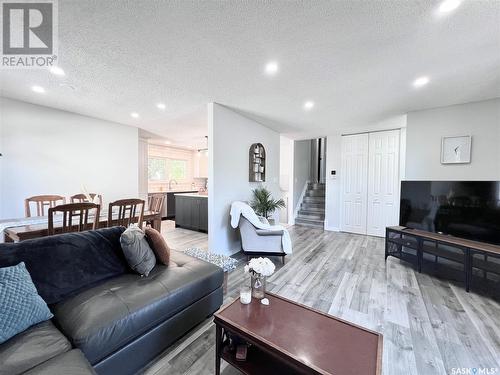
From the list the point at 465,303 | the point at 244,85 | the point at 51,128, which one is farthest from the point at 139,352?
the point at 51,128

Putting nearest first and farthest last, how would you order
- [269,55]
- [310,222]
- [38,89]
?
1. [269,55]
2. [38,89]
3. [310,222]

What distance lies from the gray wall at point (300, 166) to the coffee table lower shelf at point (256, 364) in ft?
17.0

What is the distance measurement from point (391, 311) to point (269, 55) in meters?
2.89

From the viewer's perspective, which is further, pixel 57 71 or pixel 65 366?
pixel 57 71

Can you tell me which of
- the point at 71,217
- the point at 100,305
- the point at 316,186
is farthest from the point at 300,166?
the point at 100,305

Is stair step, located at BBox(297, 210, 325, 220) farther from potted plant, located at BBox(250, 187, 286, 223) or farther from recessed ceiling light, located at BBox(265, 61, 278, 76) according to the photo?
recessed ceiling light, located at BBox(265, 61, 278, 76)

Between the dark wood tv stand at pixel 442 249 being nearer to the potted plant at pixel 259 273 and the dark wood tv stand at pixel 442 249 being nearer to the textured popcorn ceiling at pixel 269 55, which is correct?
the textured popcorn ceiling at pixel 269 55

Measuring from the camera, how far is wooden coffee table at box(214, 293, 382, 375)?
1046mm

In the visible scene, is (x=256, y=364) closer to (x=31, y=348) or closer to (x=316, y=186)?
(x=31, y=348)

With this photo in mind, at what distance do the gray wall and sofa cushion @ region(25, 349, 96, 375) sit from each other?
577 centimetres

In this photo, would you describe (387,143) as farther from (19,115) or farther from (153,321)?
(19,115)

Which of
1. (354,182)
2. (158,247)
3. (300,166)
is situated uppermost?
(300,166)

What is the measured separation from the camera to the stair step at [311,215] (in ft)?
20.1

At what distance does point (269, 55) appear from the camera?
6.79 ft
